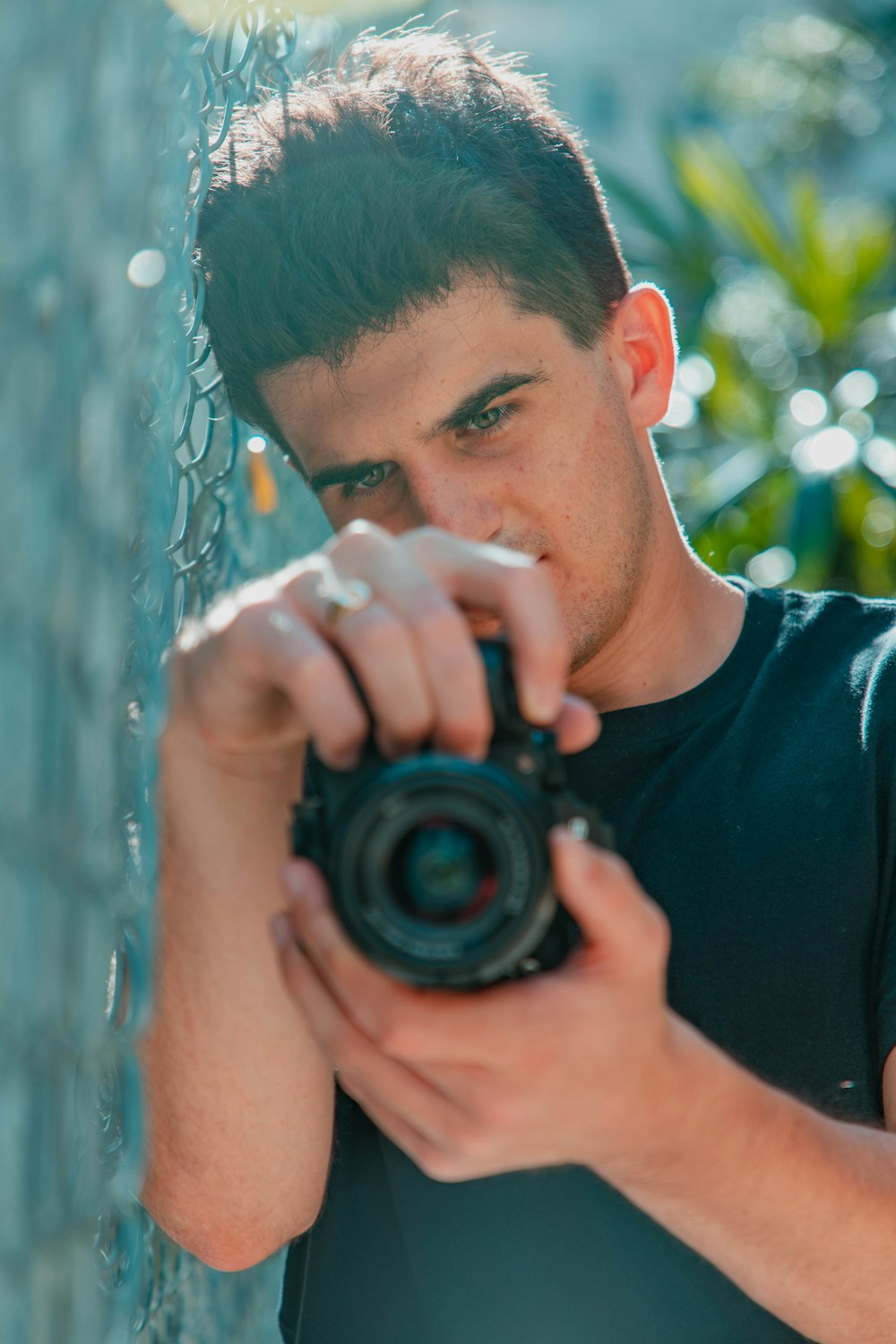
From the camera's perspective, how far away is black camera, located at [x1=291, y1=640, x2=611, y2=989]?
97 centimetres

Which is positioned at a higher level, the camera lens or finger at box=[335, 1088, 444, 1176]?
the camera lens

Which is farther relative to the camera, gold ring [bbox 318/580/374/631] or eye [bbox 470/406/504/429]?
eye [bbox 470/406/504/429]

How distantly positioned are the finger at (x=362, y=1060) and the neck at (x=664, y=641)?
77cm

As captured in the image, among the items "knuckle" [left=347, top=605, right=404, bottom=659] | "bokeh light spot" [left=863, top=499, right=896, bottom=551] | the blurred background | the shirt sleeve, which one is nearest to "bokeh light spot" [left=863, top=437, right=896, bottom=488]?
"bokeh light spot" [left=863, top=499, right=896, bottom=551]

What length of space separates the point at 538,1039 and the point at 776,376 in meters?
5.86

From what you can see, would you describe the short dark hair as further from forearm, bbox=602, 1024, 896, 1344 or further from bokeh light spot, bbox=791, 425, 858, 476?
bokeh light spot, bbox=791, 425, 858, 476

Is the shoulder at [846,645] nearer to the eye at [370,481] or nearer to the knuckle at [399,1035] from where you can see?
the eye at [370,481]

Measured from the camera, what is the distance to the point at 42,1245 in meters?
1.10

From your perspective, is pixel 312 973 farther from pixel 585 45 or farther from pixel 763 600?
pixel 585 45

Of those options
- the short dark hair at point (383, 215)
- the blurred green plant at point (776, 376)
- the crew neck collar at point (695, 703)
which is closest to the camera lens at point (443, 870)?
the crew neck collar at point (695, 703)

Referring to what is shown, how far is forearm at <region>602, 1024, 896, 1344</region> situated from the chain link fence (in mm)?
466

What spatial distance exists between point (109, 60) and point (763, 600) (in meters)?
1.03

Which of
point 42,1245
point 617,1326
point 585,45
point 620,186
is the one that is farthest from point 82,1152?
point 585,45

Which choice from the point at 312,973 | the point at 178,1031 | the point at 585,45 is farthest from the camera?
the point at 585,45
